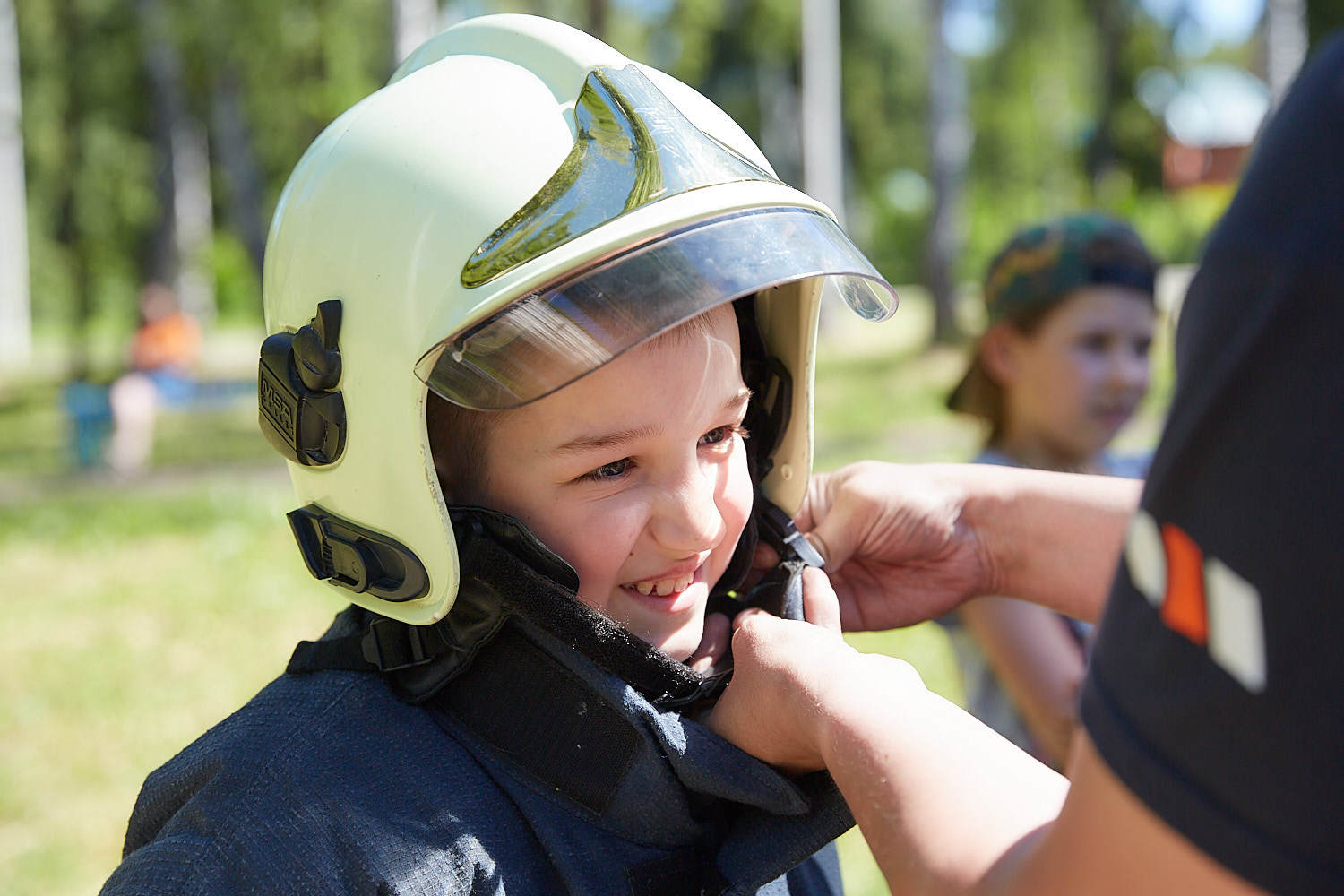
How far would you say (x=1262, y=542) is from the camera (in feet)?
2.44

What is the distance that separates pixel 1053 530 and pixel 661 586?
72cm

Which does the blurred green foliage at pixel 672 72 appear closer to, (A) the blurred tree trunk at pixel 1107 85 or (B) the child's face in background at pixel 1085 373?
(A) the blurred tree trunk at pixel 1107 85

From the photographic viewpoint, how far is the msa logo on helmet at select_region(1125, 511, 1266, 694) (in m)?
0.75

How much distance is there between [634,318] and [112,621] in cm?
653

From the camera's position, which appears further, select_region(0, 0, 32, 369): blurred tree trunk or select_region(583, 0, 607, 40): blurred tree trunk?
select_region(0, 0, 32, 369): blurred tree trunk

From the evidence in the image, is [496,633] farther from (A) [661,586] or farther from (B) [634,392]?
(B) [634,392]

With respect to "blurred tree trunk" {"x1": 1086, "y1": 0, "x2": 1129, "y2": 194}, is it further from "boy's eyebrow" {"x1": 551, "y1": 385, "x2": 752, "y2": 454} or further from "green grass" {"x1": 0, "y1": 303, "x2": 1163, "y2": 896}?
"boy's eyebrow" {"x1": 551, "y1": 385, "x2": 752, "y2": 454}

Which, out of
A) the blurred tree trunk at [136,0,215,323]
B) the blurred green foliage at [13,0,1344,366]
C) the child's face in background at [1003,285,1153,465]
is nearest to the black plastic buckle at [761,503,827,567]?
the child's face in background at [1003,285,1153,465]

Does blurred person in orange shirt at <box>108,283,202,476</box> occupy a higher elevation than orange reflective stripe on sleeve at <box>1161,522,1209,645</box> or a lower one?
lower

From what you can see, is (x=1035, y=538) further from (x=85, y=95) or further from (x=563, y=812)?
(x=85, y=95)

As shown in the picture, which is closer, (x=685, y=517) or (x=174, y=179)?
(x=685, y=517)

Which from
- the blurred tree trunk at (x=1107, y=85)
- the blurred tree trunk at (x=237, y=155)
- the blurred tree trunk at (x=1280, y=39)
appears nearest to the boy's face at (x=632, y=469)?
the blurred tree trunk at (x=1280, y=39)

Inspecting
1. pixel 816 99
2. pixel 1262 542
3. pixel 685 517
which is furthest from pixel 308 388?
pixel 816 99

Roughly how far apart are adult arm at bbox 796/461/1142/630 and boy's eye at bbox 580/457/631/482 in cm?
59
